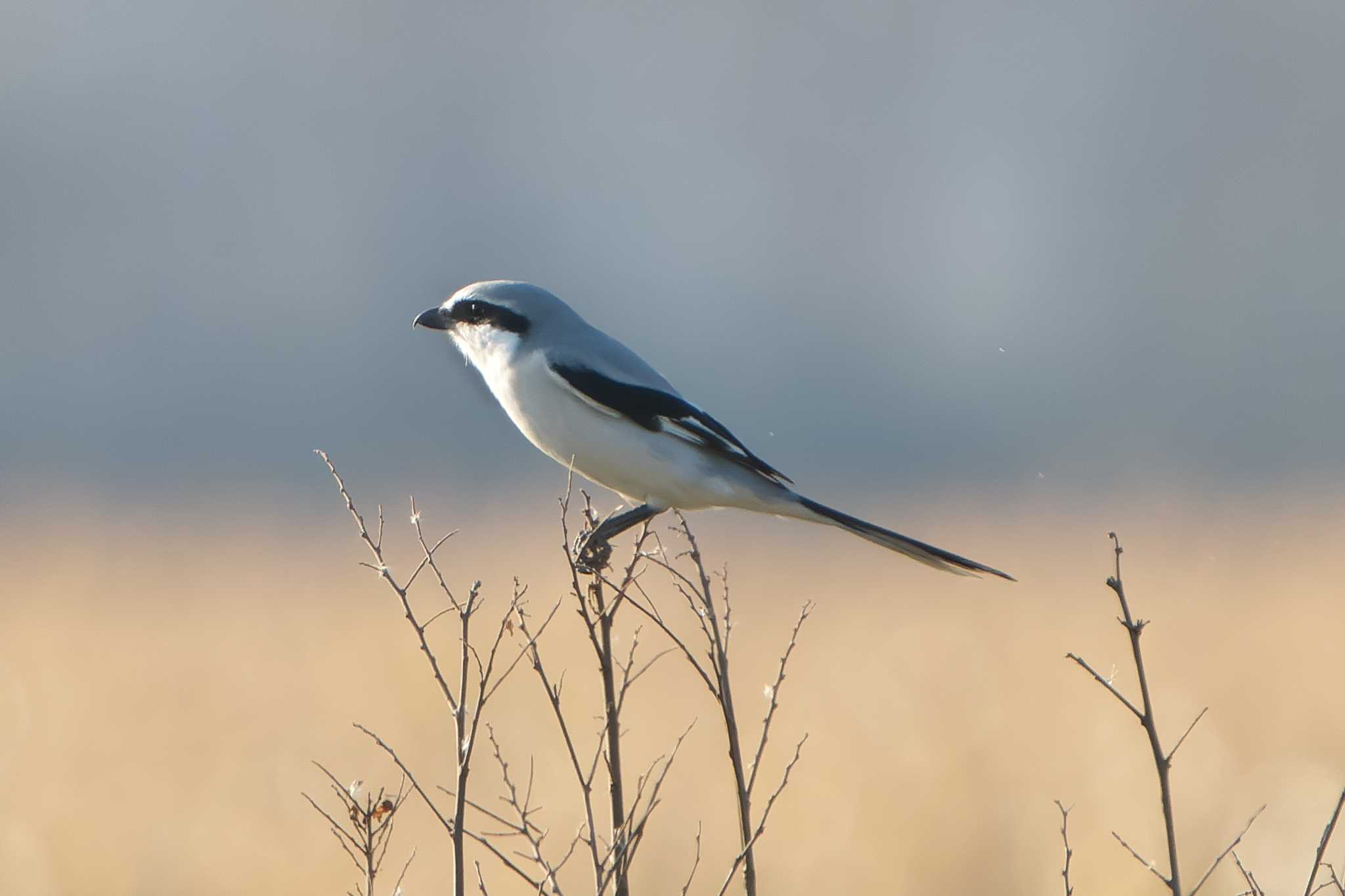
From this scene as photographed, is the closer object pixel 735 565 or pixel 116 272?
pixel 735 565

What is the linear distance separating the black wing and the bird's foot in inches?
13.5

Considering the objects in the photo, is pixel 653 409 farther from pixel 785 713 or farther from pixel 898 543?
pixel 785 713

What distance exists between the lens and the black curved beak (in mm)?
4453

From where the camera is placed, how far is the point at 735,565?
39.6ft

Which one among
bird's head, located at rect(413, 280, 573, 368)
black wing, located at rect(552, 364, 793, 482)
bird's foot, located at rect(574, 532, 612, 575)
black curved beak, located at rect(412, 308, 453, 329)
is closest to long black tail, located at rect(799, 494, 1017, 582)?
black wing, located at rect(552, 364, 793, 482)

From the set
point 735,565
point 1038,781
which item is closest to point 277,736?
point 1038,781

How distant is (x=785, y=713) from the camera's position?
776cm

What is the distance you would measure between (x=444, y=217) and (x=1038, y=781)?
45.9 m

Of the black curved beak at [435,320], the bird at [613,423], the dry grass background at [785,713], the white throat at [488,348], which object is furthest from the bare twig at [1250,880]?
the black curved beak at [435,320]

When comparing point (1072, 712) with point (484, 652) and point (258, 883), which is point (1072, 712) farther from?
point (258, 883)

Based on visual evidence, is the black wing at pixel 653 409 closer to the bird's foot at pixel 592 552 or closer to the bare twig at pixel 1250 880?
the bird's foot at pixel 592 552

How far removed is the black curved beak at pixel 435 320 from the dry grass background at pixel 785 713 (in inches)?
92.2

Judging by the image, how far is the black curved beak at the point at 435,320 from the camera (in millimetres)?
4453

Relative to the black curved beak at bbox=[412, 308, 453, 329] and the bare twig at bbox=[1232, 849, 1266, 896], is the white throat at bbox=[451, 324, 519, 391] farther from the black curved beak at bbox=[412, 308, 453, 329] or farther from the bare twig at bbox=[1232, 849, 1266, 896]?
the bare twig at bbox=[1232, 849, 1266, 896]
